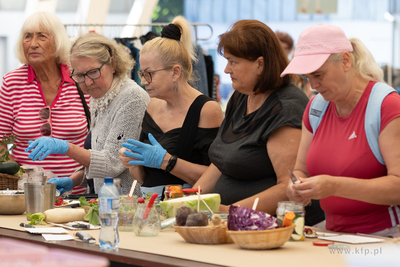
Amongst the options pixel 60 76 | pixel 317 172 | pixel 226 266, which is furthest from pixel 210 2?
pixel 226 266

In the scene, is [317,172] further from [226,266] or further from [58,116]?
[58,116]

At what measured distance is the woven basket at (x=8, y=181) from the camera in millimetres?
2416

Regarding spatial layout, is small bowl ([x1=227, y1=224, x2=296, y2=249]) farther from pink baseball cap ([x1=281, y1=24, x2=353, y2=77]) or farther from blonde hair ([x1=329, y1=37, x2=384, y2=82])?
blonde hair ([x1=329, y1=37, x2=384, y2=82])

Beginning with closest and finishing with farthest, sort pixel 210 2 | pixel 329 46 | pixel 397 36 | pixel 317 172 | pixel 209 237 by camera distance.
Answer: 1. pixel 209 237
2. pixel 329 46
3. pixel 317 172
4. pixel 397 36
5. pixel 210 2

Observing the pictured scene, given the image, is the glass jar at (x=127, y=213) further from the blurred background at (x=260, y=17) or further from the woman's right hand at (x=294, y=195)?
the blurred background at (x=260, y=17)

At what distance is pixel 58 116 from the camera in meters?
3.10

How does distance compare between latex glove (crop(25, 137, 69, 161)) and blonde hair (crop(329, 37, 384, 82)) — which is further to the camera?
latex glove (crop(25, 137, 69, 161))

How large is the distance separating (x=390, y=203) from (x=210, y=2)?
8.43 meters

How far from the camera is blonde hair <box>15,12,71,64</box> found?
3107mm

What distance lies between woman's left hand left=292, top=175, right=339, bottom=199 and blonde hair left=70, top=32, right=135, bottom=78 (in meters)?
1.60

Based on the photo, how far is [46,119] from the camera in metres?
3.08

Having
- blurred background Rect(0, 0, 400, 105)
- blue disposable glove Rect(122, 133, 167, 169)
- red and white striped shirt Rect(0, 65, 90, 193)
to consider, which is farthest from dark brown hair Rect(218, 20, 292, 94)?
blurred background Rect(0, 0, 400, 105)

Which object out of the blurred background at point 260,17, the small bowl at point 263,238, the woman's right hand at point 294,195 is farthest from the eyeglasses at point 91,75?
the blurred background at point 260,17

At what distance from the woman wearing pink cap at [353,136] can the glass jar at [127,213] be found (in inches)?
23.1
